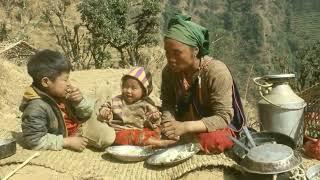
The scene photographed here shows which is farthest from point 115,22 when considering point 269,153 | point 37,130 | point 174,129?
point 269,153

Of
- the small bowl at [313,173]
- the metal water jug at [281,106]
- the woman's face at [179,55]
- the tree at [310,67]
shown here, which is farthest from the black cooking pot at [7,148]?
the tree at [310,67]

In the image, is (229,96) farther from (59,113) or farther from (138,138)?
(59,113)

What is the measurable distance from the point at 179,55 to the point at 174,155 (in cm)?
76

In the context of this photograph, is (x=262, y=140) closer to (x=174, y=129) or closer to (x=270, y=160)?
(x=270, y=160)

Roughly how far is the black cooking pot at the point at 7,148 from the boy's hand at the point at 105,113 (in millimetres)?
845

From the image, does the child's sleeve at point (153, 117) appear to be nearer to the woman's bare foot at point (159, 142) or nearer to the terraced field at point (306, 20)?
the woman's bare foot at point (159, 142)

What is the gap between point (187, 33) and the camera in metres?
3.52

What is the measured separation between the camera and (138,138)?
4000 mm

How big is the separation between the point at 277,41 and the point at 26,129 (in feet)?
193

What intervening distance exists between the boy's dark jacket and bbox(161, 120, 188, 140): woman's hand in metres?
0.86

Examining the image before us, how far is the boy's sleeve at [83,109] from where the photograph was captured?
12.9ft

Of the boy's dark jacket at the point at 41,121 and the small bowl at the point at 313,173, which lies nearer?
the small bowl at the point at 313,173

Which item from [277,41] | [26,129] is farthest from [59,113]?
[277,41]

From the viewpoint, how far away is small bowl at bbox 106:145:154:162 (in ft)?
12.1
